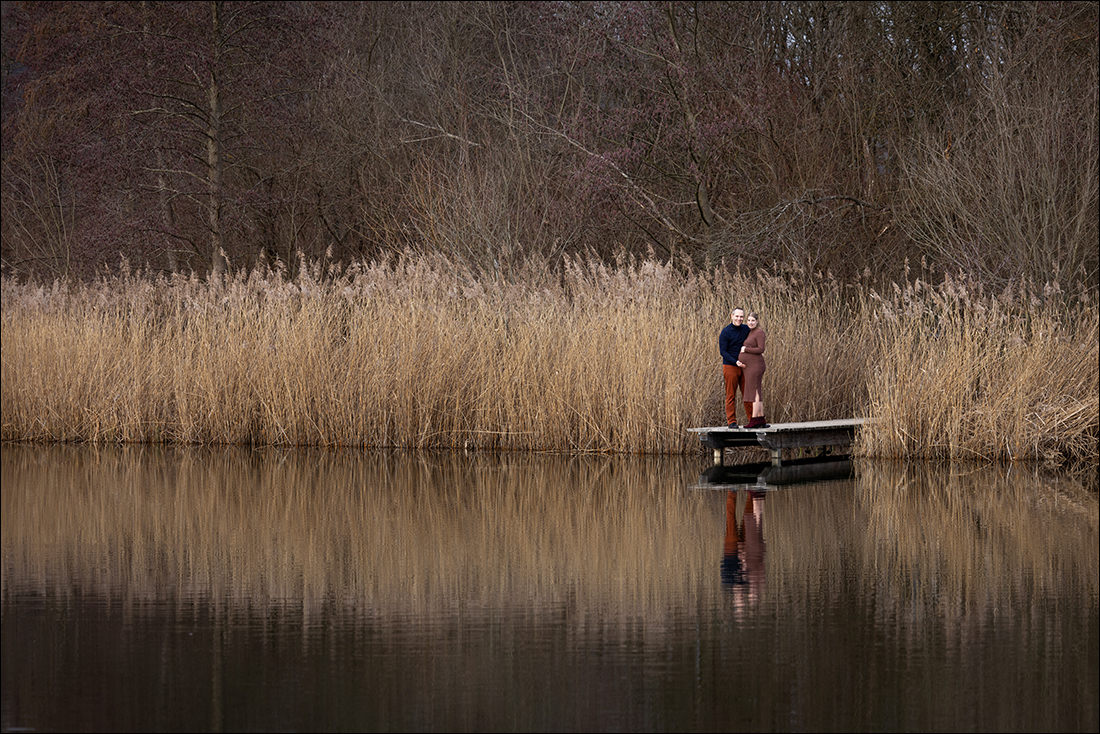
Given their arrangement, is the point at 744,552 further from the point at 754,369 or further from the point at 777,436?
the point at 754,369

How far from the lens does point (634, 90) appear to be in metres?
23.4

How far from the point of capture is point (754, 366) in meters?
15.2

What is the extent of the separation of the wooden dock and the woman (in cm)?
16

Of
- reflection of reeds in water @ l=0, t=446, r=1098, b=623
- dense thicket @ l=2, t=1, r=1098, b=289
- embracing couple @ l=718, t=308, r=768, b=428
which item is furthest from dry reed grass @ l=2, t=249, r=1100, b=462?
dense thicket @ l=2, t=1, r=1098, b=289

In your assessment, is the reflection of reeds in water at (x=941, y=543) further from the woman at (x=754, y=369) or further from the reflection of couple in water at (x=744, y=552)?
the woman at (x=754, y=369)

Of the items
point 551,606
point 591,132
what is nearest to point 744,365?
point 551,606

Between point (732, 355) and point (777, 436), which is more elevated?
point (732, 355)

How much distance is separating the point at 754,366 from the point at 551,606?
26.3 feet

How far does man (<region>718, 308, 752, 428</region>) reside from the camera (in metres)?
15.2

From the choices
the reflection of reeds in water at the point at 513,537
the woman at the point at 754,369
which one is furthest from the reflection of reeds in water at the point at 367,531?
the woman at the point at 754,369

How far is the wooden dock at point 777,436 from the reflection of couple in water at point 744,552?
294cm

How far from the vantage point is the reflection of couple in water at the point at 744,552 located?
26.3ft

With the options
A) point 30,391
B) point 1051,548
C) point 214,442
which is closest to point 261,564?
point 1051,548

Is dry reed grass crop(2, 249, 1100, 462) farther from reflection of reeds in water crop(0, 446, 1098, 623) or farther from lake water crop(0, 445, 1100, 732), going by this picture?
lake water crop(0, 445, 1100, 732)
